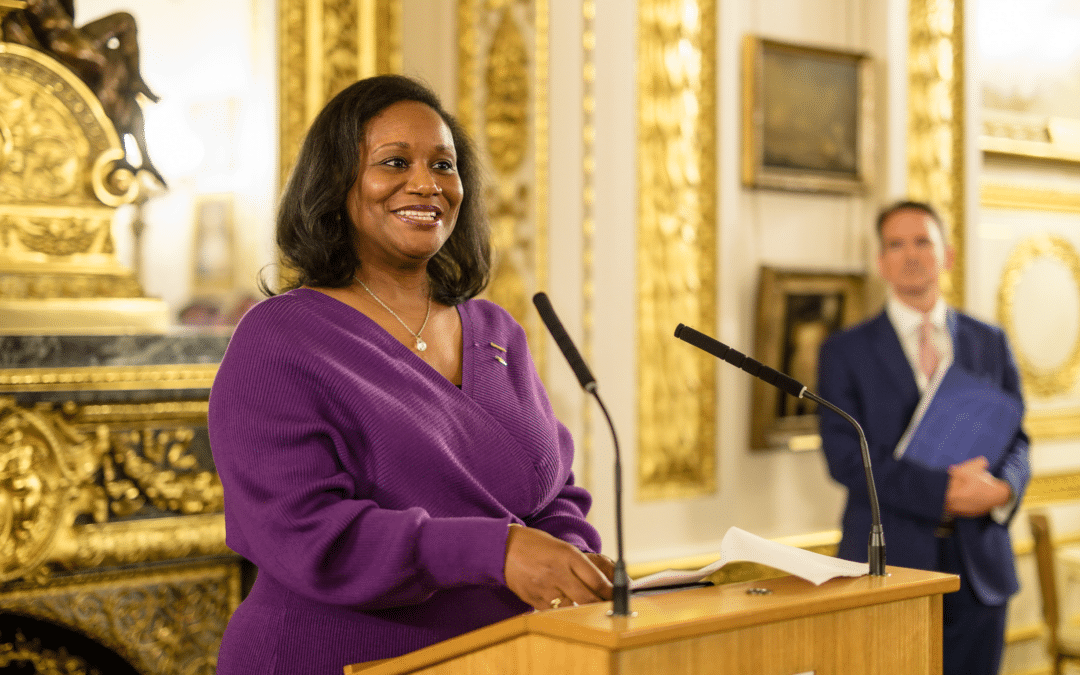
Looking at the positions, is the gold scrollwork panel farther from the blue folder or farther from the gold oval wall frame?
the blue folder

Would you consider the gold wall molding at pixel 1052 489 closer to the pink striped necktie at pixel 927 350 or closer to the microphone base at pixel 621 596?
the pink striped necktie at pixel 927 350

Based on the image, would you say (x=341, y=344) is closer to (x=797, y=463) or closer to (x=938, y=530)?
(x=938, y=530)

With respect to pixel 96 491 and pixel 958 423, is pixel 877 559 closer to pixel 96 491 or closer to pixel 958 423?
pixel 958 423

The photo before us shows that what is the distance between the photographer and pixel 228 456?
1690mm

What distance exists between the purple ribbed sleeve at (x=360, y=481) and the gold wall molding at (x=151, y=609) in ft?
4.61

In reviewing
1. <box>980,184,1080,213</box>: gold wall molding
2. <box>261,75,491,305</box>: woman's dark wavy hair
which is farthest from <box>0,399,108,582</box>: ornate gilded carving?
<box>980,184,1080,213</box>: gold wall molding

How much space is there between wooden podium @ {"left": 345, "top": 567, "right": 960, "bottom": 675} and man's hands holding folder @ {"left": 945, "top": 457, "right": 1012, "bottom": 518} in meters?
1.68

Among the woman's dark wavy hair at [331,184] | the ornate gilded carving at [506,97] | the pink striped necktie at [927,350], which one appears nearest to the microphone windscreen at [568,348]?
the woman's dark wavy hair at [331,184]

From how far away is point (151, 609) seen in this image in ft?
10.3

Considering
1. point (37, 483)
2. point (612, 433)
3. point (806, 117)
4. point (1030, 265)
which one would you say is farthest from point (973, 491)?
point (37, 483)

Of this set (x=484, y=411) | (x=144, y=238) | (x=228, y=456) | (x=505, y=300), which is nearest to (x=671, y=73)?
(x=505, y=300)

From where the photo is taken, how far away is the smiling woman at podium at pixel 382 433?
161cm

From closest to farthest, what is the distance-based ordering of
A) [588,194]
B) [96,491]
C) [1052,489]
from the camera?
[96,491] < [588,194] < [1052,489]

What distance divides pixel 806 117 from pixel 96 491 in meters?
2.91
